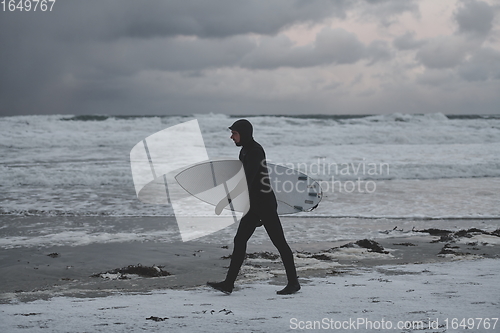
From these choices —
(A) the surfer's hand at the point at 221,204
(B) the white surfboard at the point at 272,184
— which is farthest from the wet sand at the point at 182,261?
(A) the surfer's hand at the point at 221,204

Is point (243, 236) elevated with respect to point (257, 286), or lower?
elevated

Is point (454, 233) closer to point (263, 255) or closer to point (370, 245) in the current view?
point (370, 245)

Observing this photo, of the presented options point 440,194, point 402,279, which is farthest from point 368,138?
point 402,279

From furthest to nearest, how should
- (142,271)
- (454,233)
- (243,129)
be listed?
1. (454,233)
2. (142,271)
3. (243,129)

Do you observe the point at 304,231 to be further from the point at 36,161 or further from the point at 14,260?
the point at 36,161

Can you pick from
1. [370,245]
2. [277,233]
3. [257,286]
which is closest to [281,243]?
[277,233]

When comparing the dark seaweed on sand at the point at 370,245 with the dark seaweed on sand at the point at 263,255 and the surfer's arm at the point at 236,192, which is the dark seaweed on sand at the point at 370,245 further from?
the surfer's arm at the point at 236,192

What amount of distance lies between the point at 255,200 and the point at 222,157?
9818 millimetres

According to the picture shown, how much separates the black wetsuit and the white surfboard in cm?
138

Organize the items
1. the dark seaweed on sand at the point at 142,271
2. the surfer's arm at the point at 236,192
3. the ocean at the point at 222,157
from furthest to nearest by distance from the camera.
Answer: the ocean at the point at 222,157
the dark seaweed on sand at the point at 142,271
the surfer's arm at the point at 236,192

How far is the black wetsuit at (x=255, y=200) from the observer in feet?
13.7

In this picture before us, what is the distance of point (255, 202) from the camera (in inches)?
166

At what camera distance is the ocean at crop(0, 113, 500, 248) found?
8.50 m

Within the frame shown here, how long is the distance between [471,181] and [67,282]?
11.8 m
